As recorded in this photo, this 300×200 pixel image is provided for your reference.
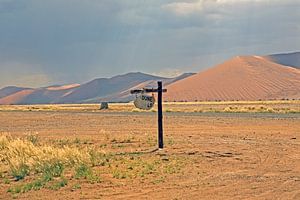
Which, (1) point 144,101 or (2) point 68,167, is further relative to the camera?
(1) point 144,101

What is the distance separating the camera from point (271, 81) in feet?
584

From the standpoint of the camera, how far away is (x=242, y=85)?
17725 cm

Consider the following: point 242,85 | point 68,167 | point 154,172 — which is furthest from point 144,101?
point 242,85

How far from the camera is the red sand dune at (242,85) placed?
6540 inches

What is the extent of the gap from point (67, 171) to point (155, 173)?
2810mm

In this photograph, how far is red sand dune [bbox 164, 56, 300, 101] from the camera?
166125mm

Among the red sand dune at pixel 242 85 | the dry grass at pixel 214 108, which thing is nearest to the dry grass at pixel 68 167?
the dry grass at pixel 214 108

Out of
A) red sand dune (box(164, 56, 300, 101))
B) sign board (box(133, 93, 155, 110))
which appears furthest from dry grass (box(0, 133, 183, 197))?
red sand dune (box(164, 56, 300, 101))

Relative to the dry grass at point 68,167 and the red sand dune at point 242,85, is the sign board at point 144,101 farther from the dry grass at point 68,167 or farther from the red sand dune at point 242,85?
the red sand dune at point 242,85

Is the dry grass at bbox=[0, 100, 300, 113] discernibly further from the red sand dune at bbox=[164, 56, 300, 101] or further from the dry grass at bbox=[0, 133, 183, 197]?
the dry grass at bbox=[0, 133, 183, 197]

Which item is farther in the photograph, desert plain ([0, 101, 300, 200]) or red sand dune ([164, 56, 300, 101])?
red sand dune ([164, 56, 300, 101])

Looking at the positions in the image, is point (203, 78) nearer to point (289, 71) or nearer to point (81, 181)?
point (289, 71)

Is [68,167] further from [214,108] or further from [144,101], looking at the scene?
[214,108]

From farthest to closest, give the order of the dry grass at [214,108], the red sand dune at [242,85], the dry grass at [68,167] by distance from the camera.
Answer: the red sand dune at [242,85] < the dry grass at [214,108] < the dry grass at [68,167]
